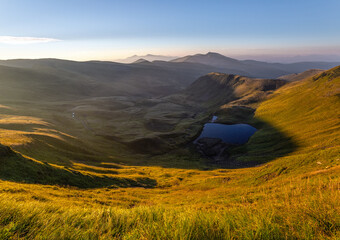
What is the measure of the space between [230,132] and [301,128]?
5196 cm

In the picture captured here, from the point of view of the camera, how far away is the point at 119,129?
490 feet

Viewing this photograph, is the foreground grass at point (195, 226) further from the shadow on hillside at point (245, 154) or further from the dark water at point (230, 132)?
the dark water at point (230, 132)

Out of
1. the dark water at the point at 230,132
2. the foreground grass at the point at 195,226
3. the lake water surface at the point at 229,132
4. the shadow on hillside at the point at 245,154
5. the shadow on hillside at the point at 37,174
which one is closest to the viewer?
the foreground grass at the point at 195,226

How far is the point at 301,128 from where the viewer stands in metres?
118

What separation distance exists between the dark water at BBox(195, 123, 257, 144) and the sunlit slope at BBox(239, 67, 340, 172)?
9.47 meters

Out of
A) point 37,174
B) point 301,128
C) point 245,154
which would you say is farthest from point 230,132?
point 37,174

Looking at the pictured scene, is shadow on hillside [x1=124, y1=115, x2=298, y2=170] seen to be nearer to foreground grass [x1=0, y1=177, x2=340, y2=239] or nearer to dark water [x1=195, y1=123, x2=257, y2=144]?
dark water [x1=195, y1=123, x2=257, y2=144]

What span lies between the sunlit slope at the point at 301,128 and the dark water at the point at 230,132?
947 centimetres

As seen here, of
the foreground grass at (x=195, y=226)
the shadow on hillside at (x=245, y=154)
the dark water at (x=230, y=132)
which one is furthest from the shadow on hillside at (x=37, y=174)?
the dark water at (x=230, y=132)

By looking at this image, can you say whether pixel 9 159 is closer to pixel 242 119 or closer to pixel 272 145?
pixel 272 145

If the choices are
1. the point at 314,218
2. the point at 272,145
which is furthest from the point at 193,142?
the point at 314,218

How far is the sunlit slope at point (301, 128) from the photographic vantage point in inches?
2938

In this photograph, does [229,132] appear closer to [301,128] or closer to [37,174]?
[301,128]

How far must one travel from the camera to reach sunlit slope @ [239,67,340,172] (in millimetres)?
74619
